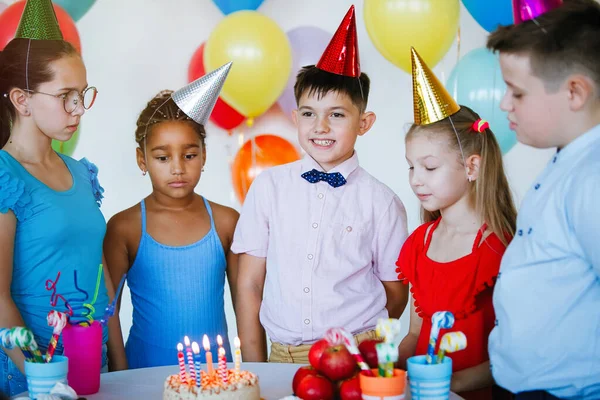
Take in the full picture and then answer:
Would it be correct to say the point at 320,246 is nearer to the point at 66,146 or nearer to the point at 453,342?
the point at 453,342

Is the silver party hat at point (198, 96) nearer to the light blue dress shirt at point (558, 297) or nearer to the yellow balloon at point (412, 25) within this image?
the yellow balloon at point (412, 25)

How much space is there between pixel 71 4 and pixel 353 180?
5.04ft

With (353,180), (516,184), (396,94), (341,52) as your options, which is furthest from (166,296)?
(516,184)

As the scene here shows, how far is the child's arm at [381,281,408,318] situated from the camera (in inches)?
89.8

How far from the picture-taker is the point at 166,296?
2.38 metres

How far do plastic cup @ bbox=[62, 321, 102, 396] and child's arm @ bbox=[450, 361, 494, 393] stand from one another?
2.58ft

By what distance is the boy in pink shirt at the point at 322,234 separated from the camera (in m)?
2.21

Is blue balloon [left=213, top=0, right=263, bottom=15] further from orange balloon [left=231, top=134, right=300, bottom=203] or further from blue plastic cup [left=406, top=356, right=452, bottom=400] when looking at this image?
blue plastic cup [left=406, top=356, right=452, bottom=400]

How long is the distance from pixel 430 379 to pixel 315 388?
8.3 inches

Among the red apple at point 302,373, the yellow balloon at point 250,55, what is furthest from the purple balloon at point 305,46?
the red apple at point 302,373

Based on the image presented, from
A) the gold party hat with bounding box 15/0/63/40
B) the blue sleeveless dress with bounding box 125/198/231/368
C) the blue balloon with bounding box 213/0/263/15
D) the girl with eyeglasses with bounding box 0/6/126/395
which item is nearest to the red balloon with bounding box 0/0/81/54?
the blue balloon with bounding box 213/0/263/15

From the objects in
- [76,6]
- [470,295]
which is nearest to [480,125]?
[470,295]

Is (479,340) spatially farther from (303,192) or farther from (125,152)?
(125,152)

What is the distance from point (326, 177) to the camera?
89.7 inches
